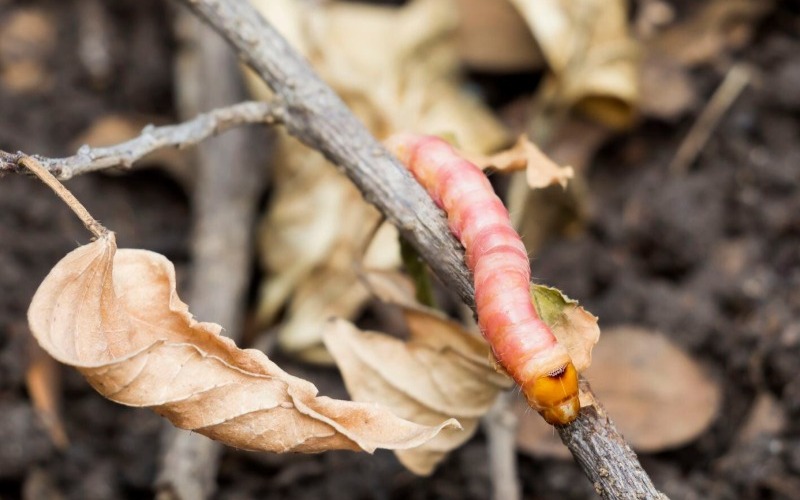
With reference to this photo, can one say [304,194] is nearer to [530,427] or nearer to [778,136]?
[530,427]

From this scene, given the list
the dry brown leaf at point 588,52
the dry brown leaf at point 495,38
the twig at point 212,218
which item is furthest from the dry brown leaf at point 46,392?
the dry brown leaf at point 588,52

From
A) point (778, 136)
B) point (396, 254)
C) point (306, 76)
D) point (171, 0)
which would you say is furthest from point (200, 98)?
point (778, 136)

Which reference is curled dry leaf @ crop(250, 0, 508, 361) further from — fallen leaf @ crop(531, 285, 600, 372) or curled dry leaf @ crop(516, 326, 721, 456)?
fallen leaf @ crop(531, 285, 600, 372)

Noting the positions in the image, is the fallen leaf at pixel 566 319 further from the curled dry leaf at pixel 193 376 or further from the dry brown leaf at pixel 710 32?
the dry brown leaf at pixel 710 32

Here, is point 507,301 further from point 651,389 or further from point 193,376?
point 651,389

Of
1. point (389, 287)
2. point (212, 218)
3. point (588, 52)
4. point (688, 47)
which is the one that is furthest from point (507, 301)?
point (688, 47)

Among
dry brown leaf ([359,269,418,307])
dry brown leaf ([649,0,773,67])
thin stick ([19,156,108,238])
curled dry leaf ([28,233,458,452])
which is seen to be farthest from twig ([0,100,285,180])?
dry brown leaf ([649,0,773,67])
